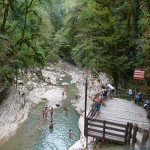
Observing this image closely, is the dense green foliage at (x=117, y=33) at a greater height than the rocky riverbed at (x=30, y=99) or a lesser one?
greater

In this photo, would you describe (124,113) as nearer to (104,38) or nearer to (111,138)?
(111,138)

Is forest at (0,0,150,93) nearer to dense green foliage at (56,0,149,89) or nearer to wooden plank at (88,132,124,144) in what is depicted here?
dense green foliage at (56,0,149,89)

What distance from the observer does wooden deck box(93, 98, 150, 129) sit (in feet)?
37.7

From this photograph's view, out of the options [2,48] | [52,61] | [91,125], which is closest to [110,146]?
[91,125]

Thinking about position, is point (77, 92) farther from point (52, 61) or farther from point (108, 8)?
point (52, 61)

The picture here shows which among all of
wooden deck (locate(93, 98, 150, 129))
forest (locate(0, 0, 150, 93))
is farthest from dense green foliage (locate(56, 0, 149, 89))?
wooden deck (locate(93, 98, 150, 129))

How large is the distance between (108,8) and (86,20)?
2722mm

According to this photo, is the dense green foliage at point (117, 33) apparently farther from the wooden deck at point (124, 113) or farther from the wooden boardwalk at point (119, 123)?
the wooden boardwalk at point (119, 123)

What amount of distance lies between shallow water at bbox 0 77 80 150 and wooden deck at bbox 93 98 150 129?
17.5 ft

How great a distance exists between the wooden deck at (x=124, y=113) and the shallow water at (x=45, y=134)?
5.32 meters

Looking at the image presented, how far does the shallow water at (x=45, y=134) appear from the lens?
51.7 feet

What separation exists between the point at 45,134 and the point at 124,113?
848cm

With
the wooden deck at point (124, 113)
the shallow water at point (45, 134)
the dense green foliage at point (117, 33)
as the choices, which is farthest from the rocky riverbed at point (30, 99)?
the dense green foliage at point (117, 33)

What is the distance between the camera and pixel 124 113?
12422mm
